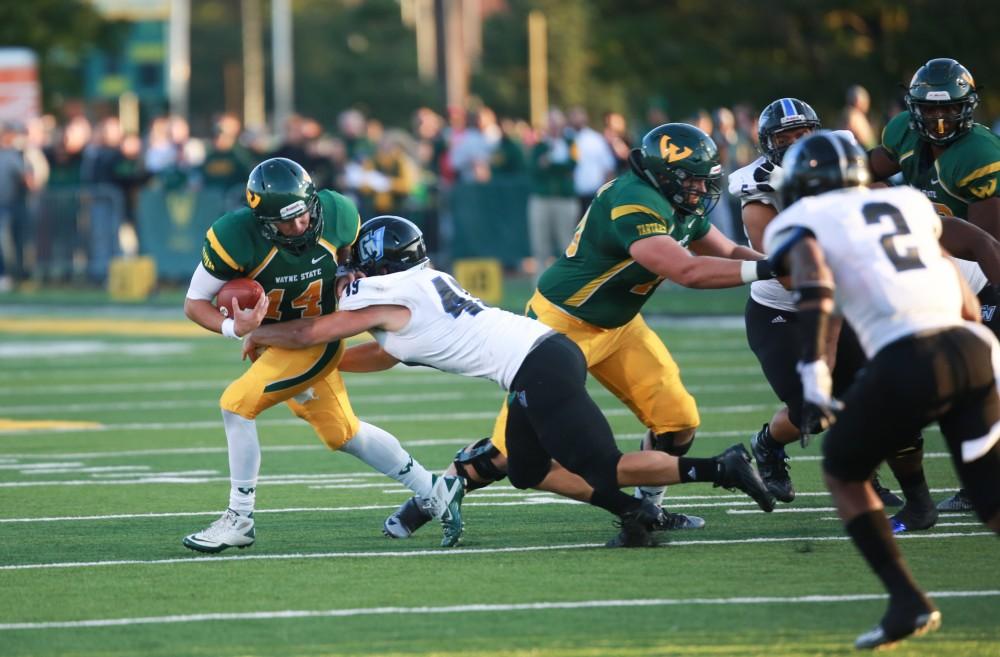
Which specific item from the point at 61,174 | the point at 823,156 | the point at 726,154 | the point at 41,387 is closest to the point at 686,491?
the point at 823,156

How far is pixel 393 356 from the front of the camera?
7.56 metres

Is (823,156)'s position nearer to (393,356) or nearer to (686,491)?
(393,356)

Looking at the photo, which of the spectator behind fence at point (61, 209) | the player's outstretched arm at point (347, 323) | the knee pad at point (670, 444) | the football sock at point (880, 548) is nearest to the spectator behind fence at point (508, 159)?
the spectator behind fence at point (61, 209)

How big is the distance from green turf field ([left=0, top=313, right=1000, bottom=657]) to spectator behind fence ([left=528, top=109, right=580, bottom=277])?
915 centimetres

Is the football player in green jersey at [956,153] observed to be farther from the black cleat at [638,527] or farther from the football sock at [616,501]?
the football sock at [616,501]

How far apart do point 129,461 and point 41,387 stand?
448 centimetres

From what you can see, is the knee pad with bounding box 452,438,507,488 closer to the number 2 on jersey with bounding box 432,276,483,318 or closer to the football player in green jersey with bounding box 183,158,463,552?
the football player in green jersey with bounding box 183,158,463,552

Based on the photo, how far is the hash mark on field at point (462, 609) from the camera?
620cm

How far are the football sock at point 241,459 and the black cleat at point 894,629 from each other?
3.00 metres

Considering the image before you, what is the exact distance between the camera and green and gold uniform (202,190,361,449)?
7547mm

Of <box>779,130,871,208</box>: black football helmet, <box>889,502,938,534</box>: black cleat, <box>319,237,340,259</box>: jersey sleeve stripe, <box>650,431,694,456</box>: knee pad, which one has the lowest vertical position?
<box>889,502,938,534</box>: black cleat

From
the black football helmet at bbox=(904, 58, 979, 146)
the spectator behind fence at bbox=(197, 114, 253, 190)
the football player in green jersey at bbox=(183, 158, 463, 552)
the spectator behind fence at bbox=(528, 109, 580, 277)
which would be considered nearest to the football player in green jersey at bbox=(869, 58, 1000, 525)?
the black football helmet at bbox=(904, 58, 979, 146)

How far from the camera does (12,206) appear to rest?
23719mm

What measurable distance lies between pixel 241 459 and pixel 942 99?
357cm
